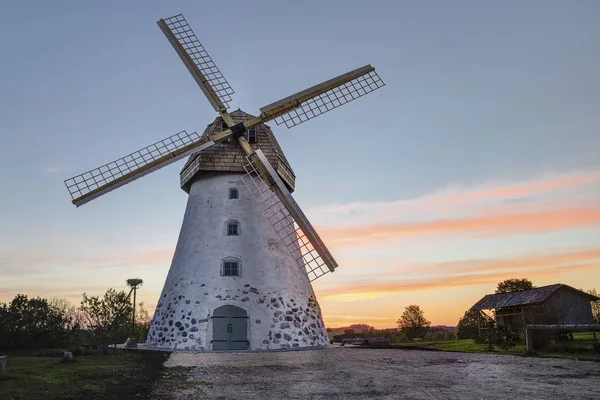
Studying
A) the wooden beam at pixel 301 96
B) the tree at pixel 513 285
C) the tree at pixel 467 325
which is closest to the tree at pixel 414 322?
the tree at pixel 467 325

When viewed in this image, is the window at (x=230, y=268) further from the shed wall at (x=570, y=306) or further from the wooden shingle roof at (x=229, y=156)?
the shed wall at (x=570, y=306)

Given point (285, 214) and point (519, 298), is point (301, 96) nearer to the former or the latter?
point (285, 214)

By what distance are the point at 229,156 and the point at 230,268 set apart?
533 centimetres

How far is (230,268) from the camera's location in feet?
70.2

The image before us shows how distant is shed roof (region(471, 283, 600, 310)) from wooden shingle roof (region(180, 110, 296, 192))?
52.3 ft

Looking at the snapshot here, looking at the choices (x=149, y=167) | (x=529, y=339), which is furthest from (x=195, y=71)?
(x=529, y=339)

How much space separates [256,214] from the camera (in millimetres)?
22625

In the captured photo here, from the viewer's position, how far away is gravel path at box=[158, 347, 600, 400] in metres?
8.16

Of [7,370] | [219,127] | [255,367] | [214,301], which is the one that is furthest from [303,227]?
[7,370]

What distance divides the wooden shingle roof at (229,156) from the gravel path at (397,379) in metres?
10.5

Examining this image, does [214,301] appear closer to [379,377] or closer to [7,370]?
[7,370]

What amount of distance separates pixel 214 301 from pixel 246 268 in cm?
203

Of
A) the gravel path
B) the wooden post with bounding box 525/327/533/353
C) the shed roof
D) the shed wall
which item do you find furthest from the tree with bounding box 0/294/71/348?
the shed wall

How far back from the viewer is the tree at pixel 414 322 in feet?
120
